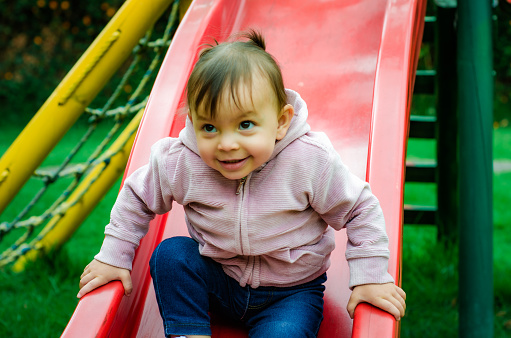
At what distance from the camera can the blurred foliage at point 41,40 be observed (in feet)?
22.8

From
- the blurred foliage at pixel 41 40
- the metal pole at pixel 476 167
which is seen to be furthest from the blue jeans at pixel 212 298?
the blurred foliage at pixel 41 40

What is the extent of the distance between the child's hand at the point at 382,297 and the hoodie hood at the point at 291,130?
0.37 m

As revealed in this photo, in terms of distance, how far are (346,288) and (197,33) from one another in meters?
1.06

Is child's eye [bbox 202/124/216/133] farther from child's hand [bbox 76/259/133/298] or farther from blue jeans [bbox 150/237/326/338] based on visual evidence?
child's hand [bbox 76/259/133/298]

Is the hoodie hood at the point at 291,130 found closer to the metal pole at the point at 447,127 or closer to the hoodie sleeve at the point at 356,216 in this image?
the hoodie sleeve at the point at 356,216

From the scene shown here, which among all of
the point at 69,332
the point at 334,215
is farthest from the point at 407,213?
the point at 69,332

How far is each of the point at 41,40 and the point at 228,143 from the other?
6550mm

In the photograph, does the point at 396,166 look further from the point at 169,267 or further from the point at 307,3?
the point at 307,3

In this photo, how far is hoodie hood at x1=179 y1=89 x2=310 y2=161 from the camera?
141 cm

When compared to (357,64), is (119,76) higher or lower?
higher

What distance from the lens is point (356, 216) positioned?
4.52 ft

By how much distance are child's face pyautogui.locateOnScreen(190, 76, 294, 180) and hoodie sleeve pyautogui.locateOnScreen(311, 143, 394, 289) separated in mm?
153

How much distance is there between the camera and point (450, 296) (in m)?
2.80

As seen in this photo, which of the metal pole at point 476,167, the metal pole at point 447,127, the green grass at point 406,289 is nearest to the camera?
the metal pole at point 476,167
